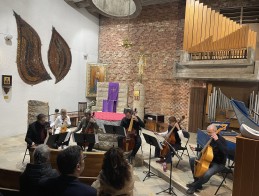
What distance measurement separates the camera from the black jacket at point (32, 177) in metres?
2.51

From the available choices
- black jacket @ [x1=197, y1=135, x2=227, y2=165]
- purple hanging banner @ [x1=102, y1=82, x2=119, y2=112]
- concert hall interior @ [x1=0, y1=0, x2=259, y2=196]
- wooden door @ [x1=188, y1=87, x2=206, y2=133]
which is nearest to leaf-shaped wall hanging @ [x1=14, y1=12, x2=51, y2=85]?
concert hall interior @ [x1=0, y1=0, x2=259, y2=196]

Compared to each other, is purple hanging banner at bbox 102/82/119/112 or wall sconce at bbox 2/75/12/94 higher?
wall sconce at bbox 2/75/12/94

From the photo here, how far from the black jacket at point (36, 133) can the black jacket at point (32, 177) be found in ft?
10.2

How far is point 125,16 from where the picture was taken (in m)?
9.19

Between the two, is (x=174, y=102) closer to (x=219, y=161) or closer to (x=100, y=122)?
(x=100, y=122)

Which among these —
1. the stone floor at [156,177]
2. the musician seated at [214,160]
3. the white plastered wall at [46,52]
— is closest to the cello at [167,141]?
the stone floor at [156,177]

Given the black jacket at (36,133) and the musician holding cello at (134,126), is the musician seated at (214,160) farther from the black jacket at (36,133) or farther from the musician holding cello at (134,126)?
the black jacket at (36,133)

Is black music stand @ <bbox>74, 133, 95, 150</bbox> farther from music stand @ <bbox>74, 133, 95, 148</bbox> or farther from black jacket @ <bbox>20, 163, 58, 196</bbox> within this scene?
black jacket @ <bbox>20, 163, 58, 196</bbox>

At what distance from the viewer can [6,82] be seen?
8164mm

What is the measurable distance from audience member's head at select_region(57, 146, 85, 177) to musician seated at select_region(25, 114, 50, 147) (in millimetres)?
3537

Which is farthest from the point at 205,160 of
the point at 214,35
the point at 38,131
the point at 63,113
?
the point at 214,35

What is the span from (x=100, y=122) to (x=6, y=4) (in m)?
4.99

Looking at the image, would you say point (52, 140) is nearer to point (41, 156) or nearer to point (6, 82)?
point (41, 156)

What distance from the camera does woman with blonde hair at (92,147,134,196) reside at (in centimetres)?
204
